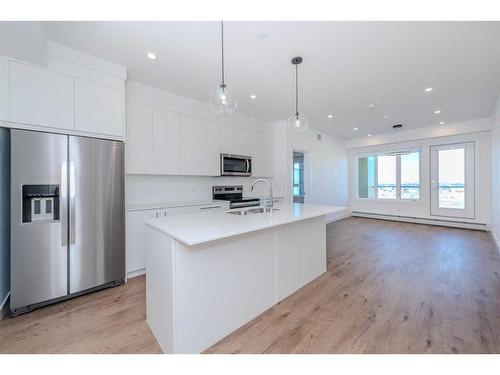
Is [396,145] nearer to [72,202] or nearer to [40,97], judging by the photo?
[72,202]

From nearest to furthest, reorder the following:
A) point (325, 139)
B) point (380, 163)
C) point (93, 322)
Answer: point (93, 322) → point (325, 139) → point (380, 163)

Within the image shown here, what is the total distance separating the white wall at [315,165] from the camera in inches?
199

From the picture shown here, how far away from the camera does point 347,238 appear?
4.62 m

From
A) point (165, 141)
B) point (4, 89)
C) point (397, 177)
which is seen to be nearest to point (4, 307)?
point (4, 89)

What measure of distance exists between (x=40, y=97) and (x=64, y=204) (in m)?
1.09

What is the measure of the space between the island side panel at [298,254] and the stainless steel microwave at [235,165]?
6.46ft

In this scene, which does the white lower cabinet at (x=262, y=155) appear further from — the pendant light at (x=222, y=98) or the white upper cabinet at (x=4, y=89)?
the white upper cabinet at (x=4, y=89)

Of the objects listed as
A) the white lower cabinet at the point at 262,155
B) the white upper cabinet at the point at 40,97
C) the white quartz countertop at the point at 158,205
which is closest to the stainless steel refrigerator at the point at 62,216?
the white upper cabinet at the point at 40,97

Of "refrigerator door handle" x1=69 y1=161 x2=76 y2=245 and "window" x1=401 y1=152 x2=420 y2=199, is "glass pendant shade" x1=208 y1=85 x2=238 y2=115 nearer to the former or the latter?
"refrigerator door handle" x1=69 y1=161 x2=76 y2=245

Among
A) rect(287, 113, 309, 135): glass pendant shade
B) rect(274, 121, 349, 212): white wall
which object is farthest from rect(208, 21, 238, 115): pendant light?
rect(274, 121, 349, 212): white wall

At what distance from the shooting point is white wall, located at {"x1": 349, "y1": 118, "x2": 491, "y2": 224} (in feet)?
16.8
